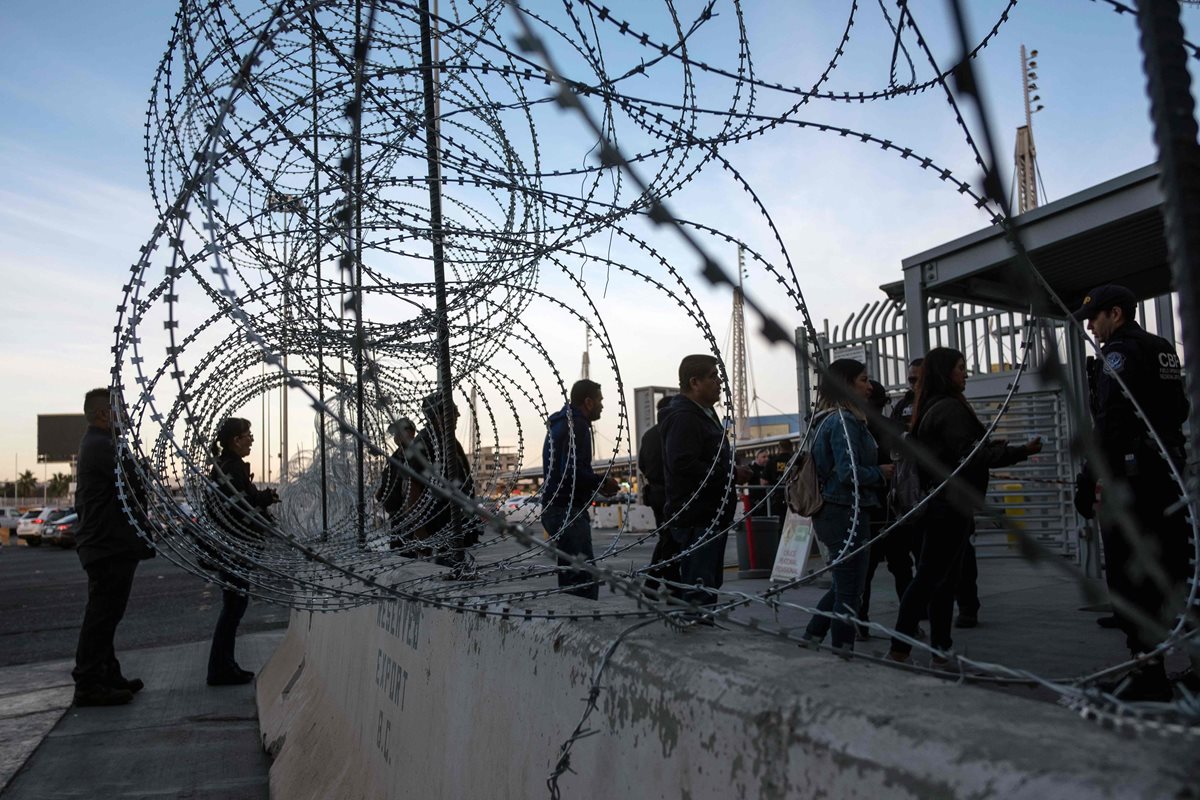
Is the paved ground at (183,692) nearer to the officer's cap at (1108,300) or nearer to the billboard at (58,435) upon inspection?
the officer's cap at (1108,300)

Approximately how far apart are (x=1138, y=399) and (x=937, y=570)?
131cm

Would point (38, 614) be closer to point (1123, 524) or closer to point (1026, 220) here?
point (1026, 220)

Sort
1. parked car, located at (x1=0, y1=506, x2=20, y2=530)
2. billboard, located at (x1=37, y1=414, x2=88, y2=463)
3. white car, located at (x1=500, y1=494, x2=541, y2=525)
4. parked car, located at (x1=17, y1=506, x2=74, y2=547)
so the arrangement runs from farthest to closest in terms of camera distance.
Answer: billboard, located at (x1=37, y1=414, x2=88, y2=463) < parked car, located at (x1=0, y1=506, x2=20, y2=530) < parked car, located at (x1=17, y1=506, x2=74, y2=547) < white car, located at (x1=500, y1=494, x2=541, y2=525)

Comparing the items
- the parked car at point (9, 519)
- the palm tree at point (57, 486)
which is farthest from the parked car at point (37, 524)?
the palm tree at point (57, 486)

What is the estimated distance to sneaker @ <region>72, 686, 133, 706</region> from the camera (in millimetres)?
6109

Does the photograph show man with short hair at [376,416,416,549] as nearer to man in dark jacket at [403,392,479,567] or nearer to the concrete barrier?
man in dark jacket at [403,392,479,567]

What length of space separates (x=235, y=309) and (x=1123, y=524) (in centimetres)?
169

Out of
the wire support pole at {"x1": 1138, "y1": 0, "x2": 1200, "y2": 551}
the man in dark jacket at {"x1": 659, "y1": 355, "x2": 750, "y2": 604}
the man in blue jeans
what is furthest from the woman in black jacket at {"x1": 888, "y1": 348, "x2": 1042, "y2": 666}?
the wire support pole at {"x1": 1138, "y1": 0, "x2": 1200, "y2": 551}

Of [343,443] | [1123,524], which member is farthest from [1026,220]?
[1123,524]

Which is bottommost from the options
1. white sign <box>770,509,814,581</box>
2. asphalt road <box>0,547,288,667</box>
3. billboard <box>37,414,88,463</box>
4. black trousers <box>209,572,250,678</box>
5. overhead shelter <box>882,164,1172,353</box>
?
asphalt road <box>0,547,288,667</box>

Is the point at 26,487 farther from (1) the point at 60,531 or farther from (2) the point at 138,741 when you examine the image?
(2) the point at 138,741

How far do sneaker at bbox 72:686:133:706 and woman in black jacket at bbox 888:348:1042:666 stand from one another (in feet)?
16.1

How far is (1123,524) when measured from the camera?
0.89 meters

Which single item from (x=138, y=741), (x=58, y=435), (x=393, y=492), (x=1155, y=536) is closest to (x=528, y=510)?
(x=393, y=492)
